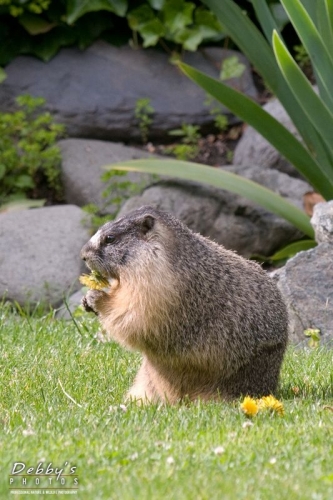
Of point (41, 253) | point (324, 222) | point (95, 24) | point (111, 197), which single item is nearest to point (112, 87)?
point (95, 24)

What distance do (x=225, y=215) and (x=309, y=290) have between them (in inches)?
103

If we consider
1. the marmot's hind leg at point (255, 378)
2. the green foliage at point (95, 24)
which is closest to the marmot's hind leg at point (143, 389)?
the marmot's hind leg at point (255, 378)

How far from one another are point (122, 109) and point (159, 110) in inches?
14.9

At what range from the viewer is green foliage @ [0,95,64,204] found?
30.4 feet

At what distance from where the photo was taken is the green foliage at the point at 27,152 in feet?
30.4

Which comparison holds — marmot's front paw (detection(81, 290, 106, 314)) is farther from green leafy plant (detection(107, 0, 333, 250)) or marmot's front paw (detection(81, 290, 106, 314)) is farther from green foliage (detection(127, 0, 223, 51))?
green foliage (detection(127, 0, 223, 51))

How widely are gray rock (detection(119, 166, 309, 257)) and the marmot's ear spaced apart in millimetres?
3781

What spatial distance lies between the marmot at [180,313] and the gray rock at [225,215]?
12.4ft

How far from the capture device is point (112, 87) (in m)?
10.0

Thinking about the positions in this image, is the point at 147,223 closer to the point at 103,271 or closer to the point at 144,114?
the point at 103,271

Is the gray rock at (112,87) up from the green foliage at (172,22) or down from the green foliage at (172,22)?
down

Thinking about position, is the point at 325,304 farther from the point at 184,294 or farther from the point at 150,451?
the point at 150,451

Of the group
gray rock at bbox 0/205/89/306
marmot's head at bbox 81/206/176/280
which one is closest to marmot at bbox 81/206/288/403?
marmot's head at bbox 81/206/176/280

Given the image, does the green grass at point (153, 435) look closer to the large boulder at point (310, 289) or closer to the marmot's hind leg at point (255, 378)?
the marmot's hind leg at point (255, 378)
